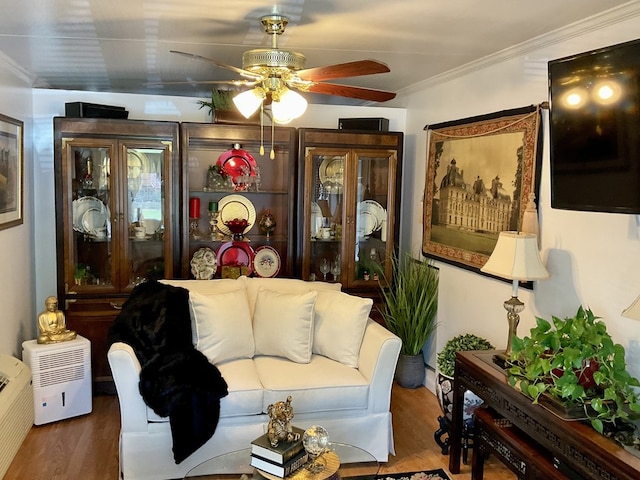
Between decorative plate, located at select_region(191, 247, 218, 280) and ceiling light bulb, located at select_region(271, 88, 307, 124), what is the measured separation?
1839mm

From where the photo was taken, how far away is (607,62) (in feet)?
6.76

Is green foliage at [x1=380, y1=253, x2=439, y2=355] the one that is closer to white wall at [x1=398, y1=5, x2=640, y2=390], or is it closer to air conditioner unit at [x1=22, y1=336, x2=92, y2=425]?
white wall at [x1=398, y1=5, x2=640, y2=390]

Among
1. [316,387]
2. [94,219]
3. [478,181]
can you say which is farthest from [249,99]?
[94,219]

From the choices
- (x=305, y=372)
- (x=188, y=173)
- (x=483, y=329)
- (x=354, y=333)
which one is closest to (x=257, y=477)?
(x=305, y=372)

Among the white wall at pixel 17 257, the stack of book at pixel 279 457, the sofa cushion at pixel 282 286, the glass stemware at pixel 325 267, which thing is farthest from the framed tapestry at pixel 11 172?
the stack of book at pixel 279 457

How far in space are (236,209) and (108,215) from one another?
97 centimetres

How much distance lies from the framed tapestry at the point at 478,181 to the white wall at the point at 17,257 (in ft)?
9.57

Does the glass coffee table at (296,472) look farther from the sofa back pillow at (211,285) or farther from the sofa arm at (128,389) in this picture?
the sofa back pillow at (211,285)

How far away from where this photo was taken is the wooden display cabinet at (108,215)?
383cm

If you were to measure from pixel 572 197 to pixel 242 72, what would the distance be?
157cm

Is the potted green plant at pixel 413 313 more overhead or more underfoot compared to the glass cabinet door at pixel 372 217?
more underfoot

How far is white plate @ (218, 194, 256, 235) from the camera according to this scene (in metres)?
4.35

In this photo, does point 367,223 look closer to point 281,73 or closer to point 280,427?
point 281,73

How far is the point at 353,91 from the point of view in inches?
108
